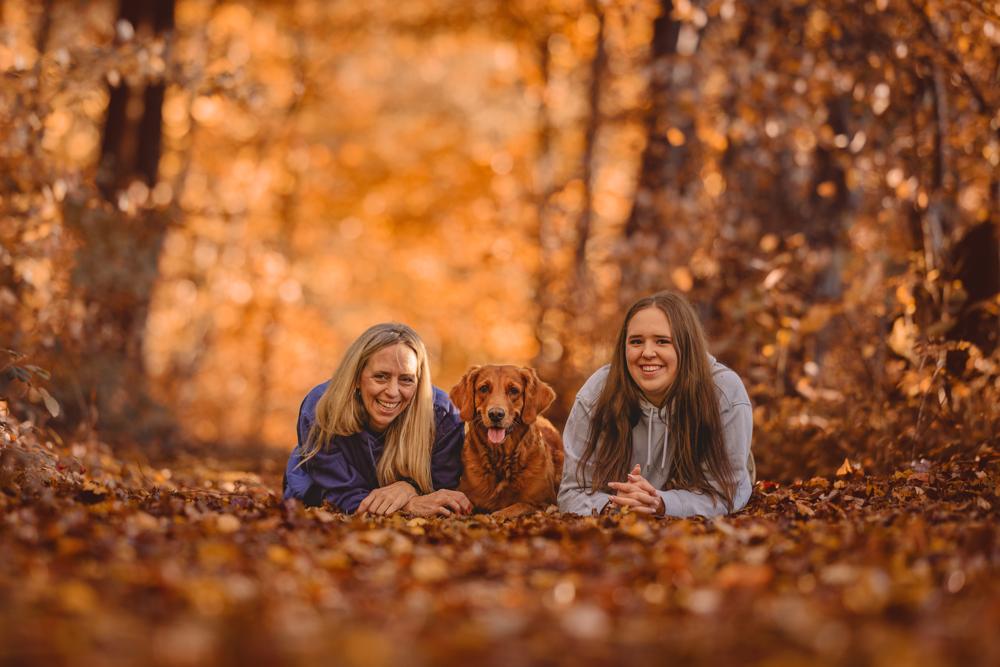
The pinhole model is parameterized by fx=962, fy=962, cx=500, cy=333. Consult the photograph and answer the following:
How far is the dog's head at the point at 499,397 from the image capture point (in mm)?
5133

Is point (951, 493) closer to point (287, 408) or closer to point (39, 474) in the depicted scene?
point (39, 474)

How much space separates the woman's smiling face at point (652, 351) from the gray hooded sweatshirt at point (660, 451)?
0.21m

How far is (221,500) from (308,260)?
586 inches

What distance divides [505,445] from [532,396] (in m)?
0.31

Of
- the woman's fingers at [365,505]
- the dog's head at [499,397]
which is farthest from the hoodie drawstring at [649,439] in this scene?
the woman's fingers at [365,505]

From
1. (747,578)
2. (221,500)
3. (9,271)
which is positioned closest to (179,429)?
(9,271)

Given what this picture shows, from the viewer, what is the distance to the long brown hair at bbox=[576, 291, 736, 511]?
4.92 meters

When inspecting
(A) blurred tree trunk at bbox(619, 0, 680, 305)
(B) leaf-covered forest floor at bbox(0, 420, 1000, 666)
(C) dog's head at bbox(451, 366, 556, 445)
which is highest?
(A) blurred tree trunk at bbox(619, 0, 680, 305)

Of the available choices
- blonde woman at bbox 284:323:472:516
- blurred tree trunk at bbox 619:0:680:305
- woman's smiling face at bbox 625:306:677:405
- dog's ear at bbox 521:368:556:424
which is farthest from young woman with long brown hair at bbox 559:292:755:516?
blurred tree trunk at bbox 619:0:680:305

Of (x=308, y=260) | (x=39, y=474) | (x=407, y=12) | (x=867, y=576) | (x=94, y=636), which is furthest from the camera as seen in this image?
(x=308, y=260)

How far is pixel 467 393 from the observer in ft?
17.4

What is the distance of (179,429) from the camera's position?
1094 centimetres

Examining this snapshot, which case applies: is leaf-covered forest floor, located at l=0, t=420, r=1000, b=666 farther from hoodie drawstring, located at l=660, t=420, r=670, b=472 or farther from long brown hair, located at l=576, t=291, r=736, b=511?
hoodie drawstring, located at l=660, t=420, r=670, b=472

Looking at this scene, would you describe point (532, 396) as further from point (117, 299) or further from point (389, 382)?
point (117, 299)
